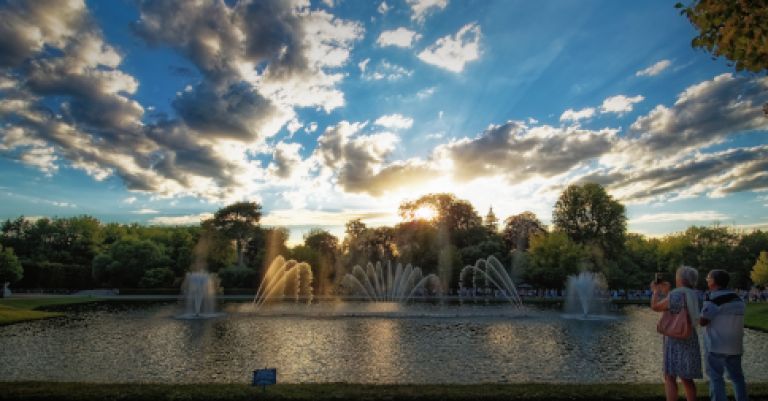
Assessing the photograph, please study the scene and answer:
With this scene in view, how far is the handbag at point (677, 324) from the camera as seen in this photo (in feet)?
24.7

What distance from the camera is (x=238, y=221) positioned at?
263ft

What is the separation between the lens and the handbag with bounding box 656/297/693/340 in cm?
753

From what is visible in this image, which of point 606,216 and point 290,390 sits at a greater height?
point 606,216

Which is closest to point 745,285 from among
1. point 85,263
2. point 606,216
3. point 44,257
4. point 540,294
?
point 606,216

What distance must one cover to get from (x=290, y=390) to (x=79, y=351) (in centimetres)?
1220

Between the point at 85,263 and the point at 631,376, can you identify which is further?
the point at 85,263

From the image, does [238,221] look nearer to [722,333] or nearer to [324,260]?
[324,260]

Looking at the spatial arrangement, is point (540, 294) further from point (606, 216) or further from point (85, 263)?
point (85, 263)

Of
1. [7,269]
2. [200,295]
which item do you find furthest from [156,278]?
[200,295]

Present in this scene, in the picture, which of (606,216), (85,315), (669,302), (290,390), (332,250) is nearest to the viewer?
(669,302)

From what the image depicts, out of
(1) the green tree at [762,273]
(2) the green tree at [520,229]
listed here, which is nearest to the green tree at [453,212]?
(2) the green tree at [520,229]

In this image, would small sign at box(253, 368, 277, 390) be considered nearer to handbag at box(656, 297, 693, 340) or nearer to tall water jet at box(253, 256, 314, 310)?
handbag at box(656, 297, 693, 340)

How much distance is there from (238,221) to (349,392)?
241 feet

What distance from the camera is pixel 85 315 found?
33594mm
